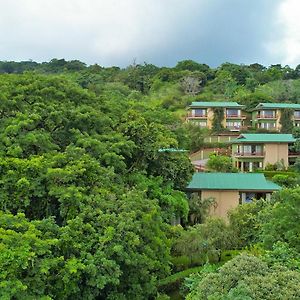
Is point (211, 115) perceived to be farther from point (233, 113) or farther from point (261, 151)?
point (261, 151)

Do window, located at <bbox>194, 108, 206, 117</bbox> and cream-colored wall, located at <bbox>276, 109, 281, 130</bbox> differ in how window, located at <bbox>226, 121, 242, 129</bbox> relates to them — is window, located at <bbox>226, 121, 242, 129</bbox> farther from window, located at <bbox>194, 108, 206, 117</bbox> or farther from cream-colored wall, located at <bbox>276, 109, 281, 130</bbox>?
cream-colored wall, located at <bbox>276, 109, 281, 130</bbox>

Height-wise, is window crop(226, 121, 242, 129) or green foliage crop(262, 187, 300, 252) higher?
window crop(226, 121, 242, 129)

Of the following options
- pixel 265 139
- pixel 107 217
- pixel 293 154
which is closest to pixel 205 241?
pixel 107 217

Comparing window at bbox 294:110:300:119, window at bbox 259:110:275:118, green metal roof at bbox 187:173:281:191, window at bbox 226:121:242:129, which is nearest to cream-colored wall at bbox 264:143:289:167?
window at bbox 259:110:275:118

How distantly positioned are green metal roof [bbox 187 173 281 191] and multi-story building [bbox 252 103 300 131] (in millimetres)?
23784

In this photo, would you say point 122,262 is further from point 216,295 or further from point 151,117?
point 151,117

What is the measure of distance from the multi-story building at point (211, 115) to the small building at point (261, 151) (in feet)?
35.0

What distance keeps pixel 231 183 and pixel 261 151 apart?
1470 cm

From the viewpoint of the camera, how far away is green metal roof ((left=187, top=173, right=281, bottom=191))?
1123 inches

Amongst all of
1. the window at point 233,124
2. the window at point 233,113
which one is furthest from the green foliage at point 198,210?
the window at point 233,113

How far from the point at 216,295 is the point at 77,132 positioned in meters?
9.85

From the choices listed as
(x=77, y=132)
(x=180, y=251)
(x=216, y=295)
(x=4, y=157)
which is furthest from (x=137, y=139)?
(x=216, y=295)

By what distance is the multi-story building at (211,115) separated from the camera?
53.5m

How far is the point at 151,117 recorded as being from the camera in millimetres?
24438
